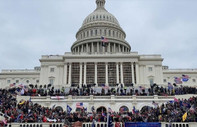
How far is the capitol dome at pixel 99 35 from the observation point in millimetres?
99894

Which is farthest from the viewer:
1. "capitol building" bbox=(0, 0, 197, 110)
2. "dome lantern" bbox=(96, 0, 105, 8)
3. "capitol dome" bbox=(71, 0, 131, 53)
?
"dome lantern" bbox=(96, 0, 105, 8)

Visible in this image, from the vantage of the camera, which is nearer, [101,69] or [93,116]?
[93,116]

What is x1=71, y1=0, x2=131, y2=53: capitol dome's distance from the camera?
99.9 meters

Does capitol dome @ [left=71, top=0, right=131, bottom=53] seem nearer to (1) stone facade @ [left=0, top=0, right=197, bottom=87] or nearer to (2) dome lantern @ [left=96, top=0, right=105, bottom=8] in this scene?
(2) dome lantern @ [left=96, top=0, right=105, bottom=8]

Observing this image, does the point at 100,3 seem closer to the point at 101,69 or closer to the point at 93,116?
the point at 101,69

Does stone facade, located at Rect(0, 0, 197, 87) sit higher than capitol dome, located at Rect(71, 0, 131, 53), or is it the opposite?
capitol dome, located at Rect(71, 0, 131, 53)

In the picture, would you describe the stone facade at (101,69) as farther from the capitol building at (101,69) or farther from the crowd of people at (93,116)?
the crowd of people at (93,116)

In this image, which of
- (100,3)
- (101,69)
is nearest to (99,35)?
(101,69)

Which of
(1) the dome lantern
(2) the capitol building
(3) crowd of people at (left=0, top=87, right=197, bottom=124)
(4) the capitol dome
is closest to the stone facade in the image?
(2) the capitol building

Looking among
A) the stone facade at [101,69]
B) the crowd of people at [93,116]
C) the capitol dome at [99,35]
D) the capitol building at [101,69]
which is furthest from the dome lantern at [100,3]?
the crowd of people at [93,116]

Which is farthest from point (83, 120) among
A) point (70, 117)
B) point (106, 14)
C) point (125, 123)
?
point (106, 14)

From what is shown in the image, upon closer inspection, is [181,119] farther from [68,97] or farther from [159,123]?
[68,97]

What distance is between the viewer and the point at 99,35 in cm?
10294

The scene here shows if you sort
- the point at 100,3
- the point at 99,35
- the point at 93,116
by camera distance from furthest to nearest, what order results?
the point at 100,3 < the point at 99,35 < the point at 93,116
